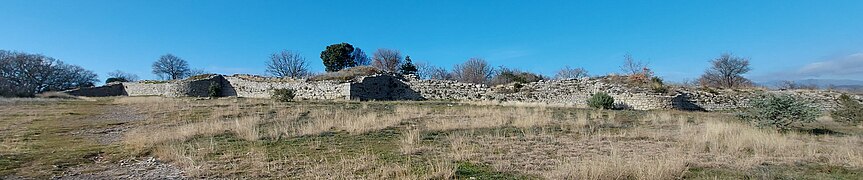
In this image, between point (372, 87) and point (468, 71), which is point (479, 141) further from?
point (468, 71)

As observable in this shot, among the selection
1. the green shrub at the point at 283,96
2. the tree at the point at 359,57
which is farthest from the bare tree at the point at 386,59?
the green shrub at the point at 283,96

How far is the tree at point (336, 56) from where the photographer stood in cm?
5359

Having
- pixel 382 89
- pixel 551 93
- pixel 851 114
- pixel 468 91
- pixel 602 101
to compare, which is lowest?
pixel 851 114

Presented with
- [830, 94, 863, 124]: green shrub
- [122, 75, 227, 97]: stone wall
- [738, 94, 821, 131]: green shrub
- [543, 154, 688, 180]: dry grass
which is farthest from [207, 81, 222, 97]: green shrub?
[830, 94, 863, 124]: green shrub

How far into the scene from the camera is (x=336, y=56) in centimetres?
5350

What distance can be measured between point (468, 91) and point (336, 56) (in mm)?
28579

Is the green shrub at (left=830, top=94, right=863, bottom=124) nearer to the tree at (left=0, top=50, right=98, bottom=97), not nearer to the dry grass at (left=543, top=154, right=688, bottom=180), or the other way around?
the dry grass at (left=543, top=154, right=688, bottom=180)

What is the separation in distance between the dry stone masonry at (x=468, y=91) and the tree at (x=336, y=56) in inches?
674

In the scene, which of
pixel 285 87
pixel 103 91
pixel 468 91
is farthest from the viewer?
pixel 103 91

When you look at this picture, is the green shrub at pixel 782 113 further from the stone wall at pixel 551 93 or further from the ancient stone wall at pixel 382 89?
the ancient stone wall at pixel 382 89

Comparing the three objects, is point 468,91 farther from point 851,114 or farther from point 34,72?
point 34,72

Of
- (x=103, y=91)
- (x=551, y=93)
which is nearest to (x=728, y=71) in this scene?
(x=551, y=93)

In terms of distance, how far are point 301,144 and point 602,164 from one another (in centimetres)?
515

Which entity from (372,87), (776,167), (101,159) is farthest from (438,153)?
(372,87)
